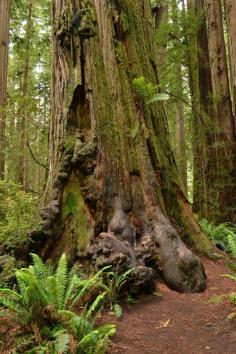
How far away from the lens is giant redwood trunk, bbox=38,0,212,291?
177 inches

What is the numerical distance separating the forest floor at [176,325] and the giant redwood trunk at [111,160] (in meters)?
0.25

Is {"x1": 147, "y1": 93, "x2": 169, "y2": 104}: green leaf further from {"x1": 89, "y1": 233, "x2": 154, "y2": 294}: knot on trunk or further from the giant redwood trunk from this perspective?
{"x1": 89, "y1": 233, "x2": 154, "y2": 294}: knot on trunk

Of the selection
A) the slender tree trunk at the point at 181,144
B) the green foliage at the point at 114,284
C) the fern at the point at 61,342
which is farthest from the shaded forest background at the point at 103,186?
the slender tree trunk at the point at 181,144

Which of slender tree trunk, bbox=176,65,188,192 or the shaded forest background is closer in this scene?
the shaded forest background

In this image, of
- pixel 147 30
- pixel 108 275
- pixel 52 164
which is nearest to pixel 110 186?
pixel 52 164

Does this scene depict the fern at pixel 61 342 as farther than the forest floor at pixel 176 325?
No

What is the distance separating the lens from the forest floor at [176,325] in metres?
3.01

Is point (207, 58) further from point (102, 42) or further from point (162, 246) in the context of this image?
point (162, 246)

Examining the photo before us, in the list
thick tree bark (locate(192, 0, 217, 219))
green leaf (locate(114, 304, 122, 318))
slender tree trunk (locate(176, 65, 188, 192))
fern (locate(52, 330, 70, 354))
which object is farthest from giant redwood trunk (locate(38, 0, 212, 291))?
slender tree trunk (locate(176, 65, 188, 192))

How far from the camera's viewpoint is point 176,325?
3475 mm

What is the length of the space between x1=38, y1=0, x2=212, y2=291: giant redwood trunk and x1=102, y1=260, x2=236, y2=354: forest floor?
25cm

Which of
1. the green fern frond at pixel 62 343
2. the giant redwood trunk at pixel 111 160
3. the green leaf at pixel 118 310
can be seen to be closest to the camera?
the green fern frond at pixel 62 343

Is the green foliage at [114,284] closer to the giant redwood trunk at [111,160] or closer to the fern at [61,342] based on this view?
the giant redwood trunk at [111,160]

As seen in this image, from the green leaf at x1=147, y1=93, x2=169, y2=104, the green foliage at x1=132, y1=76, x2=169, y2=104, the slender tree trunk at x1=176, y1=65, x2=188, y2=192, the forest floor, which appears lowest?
the forest floor
